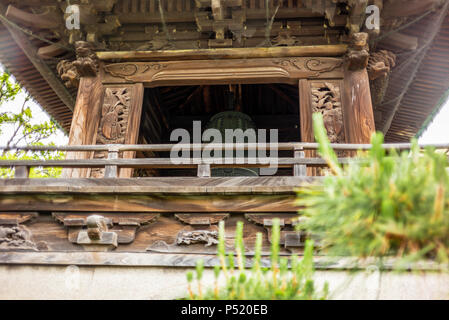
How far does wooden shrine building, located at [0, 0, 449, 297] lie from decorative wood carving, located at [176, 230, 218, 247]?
0.01m

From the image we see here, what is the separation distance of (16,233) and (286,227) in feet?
9.30

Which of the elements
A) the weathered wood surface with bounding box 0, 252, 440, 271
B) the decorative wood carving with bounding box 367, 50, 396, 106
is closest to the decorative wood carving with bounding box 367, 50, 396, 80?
the decorative wood carving with bounding box 367, 50, 396, 106

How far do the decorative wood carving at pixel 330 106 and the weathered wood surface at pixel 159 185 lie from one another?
4.96ft

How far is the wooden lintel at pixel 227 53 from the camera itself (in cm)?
625

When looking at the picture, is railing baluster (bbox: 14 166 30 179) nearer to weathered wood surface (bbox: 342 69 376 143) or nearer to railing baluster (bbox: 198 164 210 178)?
railing baluster (bbox: 198 164 210 178)

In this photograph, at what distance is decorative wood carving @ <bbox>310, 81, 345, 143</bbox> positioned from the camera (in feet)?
18.9

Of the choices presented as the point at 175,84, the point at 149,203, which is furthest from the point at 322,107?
the point at 149,203

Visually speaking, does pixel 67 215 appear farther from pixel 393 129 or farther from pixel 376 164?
pixel 393 129

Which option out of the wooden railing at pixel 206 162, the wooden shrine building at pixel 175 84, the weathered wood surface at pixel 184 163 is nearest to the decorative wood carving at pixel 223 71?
the wooden shrine building at pixel 175 84

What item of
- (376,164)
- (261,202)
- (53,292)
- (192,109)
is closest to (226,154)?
(261,202)

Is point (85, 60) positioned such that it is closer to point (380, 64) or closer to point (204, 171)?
point (204, 171)

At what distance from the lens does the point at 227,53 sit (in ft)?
20.8

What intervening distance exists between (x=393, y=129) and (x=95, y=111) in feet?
20.9

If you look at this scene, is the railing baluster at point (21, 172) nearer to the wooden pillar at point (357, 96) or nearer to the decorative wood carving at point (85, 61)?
the decorative wood carving at point (85, 61)
